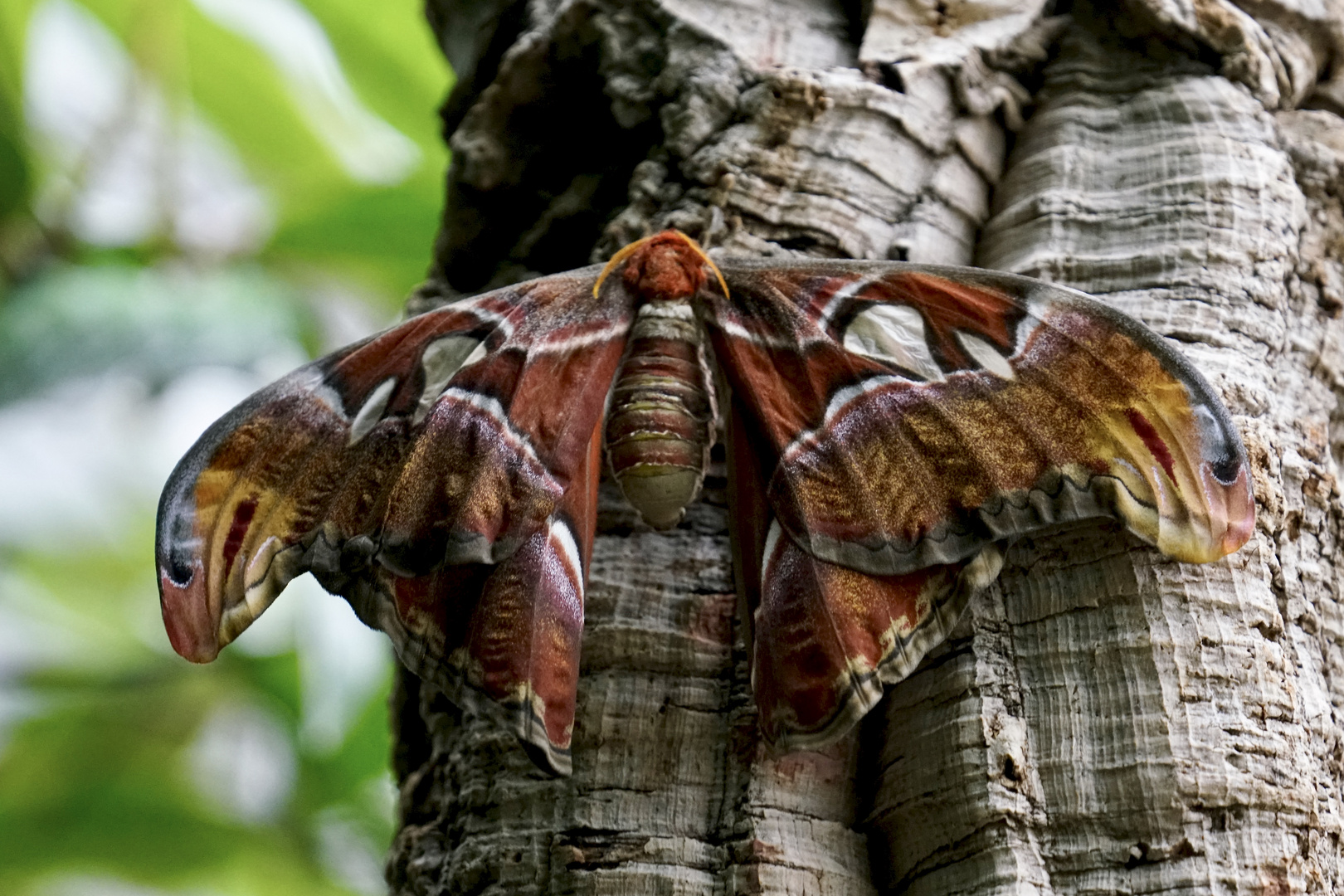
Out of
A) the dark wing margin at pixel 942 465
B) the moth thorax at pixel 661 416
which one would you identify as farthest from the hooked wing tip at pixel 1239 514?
the moth thorax at pixel 661 416

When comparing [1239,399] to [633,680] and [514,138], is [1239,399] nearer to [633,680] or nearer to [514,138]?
[633,680]

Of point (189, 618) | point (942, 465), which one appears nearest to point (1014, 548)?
point (942, 465)

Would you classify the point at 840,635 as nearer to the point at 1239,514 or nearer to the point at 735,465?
the point at 735,465

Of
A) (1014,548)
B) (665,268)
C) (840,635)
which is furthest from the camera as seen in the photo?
(665,268)

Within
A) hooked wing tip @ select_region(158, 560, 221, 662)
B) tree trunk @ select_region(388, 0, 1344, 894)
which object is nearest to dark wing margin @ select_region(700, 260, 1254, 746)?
tree trunk @ select_region(388, 0, 1344, 894)

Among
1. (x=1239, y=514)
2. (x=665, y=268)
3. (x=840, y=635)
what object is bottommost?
(x=840, y=635)

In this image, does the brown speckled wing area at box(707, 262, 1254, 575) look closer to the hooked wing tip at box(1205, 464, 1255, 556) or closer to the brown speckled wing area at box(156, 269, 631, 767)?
the hooked wing tip at box(1205, 464, 1255, 556)

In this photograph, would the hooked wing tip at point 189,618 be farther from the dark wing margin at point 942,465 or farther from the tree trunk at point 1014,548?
the dark wing margin at point 942,465
